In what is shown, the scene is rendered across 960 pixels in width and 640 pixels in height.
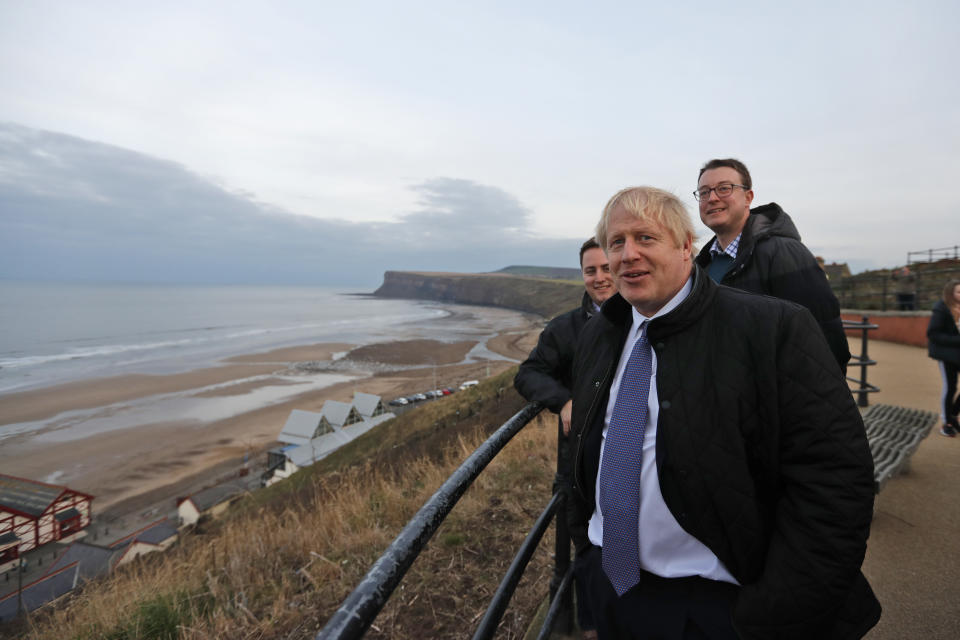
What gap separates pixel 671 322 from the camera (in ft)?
4.12

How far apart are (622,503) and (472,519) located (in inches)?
105

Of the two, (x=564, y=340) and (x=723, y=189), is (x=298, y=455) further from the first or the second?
(x=723, y=189)

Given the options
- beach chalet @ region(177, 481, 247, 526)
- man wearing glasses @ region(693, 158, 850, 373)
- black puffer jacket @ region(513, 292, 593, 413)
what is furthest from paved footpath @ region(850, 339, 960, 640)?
A: beach chalet @ region(177, 481, 247, 526)

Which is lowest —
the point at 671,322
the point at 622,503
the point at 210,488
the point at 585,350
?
the point at 210,488

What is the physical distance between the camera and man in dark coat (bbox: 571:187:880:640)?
1038 mm

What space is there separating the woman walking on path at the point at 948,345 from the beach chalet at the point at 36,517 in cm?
1758

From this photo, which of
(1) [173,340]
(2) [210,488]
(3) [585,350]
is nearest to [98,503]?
(2) [210,488]

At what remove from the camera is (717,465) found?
3.67ft

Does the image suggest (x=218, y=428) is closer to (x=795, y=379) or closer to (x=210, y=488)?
(x=210, y=488)

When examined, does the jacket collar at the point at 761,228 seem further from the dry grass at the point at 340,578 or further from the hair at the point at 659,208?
the dry grass at the point at 340,578

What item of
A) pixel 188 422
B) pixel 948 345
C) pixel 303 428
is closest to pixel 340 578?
pixel 948 345

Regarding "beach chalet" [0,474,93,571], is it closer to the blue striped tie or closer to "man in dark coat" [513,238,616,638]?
"man in dark coat" [513,238,616,638]

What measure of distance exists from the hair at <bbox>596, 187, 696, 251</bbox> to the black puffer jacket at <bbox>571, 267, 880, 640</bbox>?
0.19m

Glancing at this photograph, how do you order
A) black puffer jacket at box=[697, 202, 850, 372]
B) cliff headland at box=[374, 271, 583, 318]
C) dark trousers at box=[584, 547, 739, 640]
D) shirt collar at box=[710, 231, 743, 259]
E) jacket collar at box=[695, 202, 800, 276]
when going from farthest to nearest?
1. cliff headland at box=[374, 271, 583, 318]
2. shirt collar at box=[710, 231, 743, 259]
3. jacket collar at box=[695, 202, 800, 276]
4. black puffer jacket at box=[697, 202, 850, 372]
5. dark trousers at box=[584, 547, 739, 640]
